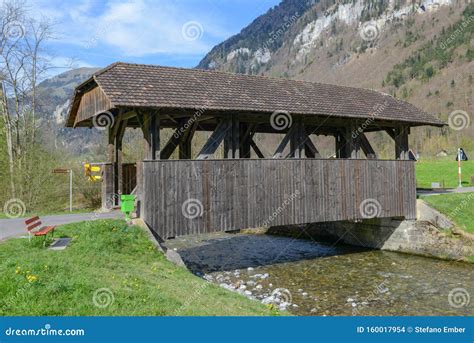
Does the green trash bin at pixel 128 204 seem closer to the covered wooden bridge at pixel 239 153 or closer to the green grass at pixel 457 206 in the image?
the covered wooden bridge at pixel 239 153

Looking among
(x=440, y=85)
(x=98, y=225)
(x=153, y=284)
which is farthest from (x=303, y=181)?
(x=440, y=85)

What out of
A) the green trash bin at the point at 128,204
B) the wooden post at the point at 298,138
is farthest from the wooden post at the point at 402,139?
the green trash bin at the point at 128,204

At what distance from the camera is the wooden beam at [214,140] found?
1263cm

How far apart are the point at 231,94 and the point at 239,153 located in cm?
223

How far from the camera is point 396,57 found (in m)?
143

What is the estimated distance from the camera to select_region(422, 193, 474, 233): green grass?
15.8 m

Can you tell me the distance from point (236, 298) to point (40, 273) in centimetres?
359

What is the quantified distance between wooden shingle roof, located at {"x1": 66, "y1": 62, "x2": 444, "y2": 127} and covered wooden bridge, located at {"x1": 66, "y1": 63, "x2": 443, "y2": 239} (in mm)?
45

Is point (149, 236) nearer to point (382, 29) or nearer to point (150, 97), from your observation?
point (150, 97)

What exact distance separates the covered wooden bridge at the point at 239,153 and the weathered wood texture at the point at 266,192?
1.2 inches

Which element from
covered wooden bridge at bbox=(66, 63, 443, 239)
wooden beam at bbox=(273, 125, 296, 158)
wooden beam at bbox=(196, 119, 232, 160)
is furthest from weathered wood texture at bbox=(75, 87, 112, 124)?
wooden beam at bbox=(273, 125, 296, 158)

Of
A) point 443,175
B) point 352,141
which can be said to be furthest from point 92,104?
point 443,175

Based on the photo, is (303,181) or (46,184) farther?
(46,184)

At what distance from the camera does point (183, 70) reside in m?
14.5
